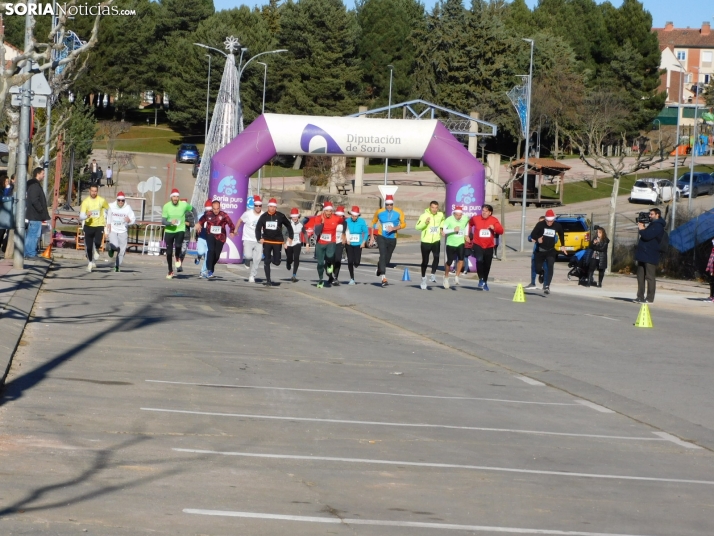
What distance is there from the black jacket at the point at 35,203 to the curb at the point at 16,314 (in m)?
3.31

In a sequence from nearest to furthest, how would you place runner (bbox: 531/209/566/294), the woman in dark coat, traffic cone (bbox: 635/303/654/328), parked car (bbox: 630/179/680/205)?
1. traffic cone (bbox: 635/303/654/328)
2. runner (bbox: 531/209/566/294)
3. the woman in dark coat
4. parked car (bbox: 630/179/680/205)

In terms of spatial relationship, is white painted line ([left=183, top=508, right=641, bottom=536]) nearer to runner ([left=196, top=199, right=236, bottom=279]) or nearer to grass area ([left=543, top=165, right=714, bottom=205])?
→ runner ([left=196, top=199, right=236, bottom=279])

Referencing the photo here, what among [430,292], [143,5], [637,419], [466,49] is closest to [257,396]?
[637,419]

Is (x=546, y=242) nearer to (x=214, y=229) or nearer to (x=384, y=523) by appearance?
(x=214, y=229)

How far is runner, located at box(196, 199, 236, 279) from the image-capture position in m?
22.8

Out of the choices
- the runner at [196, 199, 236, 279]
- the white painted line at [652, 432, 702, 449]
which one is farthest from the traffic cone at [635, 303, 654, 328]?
the runner at [196, 199, 236, 279]

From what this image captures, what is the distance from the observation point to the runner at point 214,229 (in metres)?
22.8

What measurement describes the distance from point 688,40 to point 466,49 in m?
60.2

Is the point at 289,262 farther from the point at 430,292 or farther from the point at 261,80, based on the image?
the point at 261,80

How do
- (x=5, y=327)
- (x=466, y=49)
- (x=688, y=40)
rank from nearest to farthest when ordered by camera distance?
(x=5, y=327), (x=466, y=49), (x=688, y=40)

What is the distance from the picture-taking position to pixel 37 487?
622cm

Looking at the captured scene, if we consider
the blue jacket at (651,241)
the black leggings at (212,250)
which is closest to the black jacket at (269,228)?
the black leggings at (212,250)

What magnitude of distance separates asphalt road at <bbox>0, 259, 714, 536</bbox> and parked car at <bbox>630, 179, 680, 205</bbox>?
49.5m

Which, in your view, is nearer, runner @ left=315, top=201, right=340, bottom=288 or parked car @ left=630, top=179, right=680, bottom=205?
runner @ left=315, top=201, right=340, bottom=288
